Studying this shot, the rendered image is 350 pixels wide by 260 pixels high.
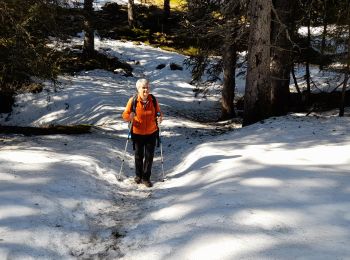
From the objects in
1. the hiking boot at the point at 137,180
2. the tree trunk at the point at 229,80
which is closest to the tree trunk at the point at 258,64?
the tree trunk at the point at 229,80

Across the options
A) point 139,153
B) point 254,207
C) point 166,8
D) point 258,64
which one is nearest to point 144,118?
point 139,153

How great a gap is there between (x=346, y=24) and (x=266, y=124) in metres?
5.25

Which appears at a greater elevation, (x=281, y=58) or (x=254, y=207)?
(x=281, y=58)

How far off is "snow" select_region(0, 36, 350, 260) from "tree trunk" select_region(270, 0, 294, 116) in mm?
2271

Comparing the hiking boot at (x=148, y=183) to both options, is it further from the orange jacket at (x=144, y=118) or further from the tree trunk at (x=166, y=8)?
the tree trunk at (x=166, y=8)

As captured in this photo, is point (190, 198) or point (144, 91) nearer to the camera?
point (190, 198)

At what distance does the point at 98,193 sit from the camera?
7184mm

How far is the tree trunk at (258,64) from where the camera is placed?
11.7m

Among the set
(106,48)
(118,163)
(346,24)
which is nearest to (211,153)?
(118,163)

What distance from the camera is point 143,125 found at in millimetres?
8305

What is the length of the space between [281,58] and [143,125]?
24.8 ft

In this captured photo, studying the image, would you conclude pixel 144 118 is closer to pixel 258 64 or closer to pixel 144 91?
pixel 144 91

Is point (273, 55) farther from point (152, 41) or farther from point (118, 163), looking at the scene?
point (152, 41)

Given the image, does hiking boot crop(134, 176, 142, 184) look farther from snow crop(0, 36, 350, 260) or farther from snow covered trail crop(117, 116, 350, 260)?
snow covered trail crop(117, 116, 350, 260)
